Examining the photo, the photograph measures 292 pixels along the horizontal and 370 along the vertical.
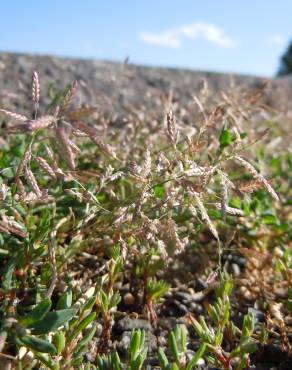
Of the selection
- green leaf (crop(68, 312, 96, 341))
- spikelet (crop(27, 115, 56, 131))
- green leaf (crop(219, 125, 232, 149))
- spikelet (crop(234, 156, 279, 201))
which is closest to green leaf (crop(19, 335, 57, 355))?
green leaf (crop(68, 312, 96, 341))

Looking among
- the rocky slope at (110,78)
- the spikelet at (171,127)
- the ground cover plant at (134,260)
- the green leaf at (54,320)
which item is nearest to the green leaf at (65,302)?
the ground cover plant at (134,260)

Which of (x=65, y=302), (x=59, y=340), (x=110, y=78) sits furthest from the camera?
(x=110, y=78)

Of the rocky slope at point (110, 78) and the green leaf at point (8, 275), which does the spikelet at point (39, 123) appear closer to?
the green leaf at point (8, 275)

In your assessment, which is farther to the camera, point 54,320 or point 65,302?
point 65,302

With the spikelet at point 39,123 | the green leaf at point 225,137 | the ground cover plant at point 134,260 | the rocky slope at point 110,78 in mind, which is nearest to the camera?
the spikelet at point 39,123

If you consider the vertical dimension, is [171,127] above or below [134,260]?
above

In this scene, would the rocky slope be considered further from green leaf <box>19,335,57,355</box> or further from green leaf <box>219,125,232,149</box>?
green leaf <box>19,335,57,355</box>

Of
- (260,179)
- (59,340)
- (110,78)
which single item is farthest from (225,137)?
(110,78)

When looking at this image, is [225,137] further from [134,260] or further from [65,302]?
[65,302]
